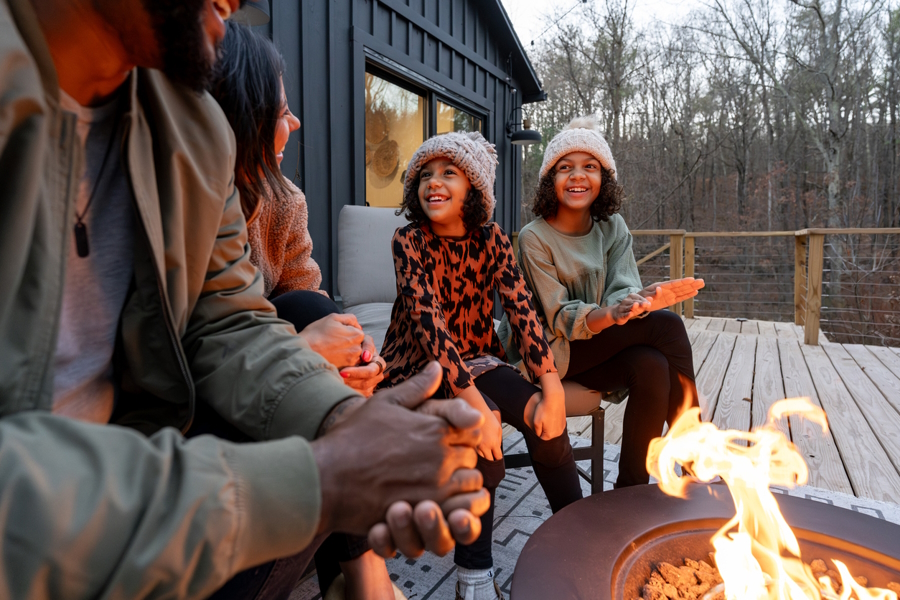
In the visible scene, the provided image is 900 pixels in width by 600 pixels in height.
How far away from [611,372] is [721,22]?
11.4 m

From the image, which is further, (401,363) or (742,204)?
(742,204)

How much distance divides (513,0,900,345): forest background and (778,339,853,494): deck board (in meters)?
6.27

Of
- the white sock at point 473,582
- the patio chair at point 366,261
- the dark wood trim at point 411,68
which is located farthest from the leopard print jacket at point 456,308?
the dark wood trim at point 411,68

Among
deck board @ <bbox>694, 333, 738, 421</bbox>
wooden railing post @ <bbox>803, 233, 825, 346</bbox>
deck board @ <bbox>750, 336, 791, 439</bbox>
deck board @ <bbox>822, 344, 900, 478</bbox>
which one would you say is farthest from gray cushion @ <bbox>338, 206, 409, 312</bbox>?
wooden railing post @ <bbox>803, 233, 825, 346</bbox>

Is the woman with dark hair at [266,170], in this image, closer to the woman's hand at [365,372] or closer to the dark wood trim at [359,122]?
the woman's hand at [365,372]

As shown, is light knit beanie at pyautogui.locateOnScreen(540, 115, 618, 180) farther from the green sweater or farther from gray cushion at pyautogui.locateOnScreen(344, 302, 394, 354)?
gray cushion at pyautogui.locateOnScreen(344, 302, 394, 354)

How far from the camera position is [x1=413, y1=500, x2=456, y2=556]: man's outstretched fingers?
1.60ft

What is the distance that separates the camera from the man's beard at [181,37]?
29.6 inches

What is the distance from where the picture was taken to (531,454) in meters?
1.54

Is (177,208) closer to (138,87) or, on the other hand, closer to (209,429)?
(138,87)

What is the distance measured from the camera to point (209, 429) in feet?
2.78

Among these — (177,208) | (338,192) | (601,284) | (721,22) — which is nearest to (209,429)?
(177,208)

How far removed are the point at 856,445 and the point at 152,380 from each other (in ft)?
9.31

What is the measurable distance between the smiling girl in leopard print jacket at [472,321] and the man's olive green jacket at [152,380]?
25.8 inches
